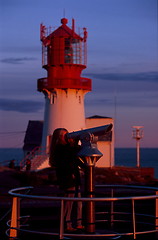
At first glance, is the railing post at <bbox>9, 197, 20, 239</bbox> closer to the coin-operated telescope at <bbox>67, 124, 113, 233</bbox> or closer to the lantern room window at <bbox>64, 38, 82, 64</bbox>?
the coin-operated telescope at <bbox>67, 124, 113, 233</bbox>

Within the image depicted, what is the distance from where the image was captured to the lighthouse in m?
36.4

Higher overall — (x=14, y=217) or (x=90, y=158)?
(x=90, y=158)

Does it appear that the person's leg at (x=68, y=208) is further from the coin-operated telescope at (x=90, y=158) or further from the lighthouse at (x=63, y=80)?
the lighthouse at (x=63, y=80)

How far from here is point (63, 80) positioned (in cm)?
3803

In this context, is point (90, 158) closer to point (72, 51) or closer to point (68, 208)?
point (68, 208)

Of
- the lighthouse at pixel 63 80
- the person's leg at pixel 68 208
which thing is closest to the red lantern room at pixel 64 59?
the lighthouse at pixel 63 80

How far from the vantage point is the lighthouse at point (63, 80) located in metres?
36.4

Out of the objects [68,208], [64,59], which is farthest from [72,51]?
[68,208]

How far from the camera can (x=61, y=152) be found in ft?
27.2

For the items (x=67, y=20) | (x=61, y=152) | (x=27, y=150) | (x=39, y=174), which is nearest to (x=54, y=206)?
(x=61, y=152)

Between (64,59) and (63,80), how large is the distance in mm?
1944

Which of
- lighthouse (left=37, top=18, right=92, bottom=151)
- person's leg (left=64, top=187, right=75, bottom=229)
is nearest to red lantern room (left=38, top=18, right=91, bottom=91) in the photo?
lighthouse (left=37, top=18, right=92, bottom=151)

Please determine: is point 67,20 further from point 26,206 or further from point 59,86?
point 26,206

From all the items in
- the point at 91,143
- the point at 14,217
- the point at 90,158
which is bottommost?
the point at 14,217
